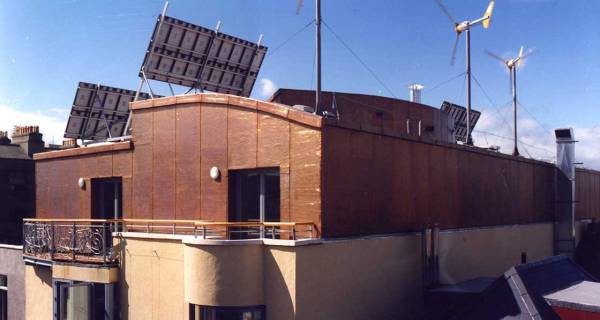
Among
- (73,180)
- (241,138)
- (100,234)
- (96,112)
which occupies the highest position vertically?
(96,112)

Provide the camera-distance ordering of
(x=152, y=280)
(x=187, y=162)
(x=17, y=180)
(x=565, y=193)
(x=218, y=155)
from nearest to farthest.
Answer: (x=218, y=155)
(x=152, y=280)
(x=187, y=162)
(x=565, y=193)
(x=17, y=180)

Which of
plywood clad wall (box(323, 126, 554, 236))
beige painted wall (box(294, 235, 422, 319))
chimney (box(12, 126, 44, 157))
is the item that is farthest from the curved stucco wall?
chimney (box(12, 126, 44, 157))

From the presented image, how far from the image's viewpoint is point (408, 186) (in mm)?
17406

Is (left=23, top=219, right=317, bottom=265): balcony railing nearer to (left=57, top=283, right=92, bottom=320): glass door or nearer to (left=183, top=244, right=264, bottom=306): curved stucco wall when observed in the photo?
(left=183, top=244, right=264, bottom=306): curved stucco wall

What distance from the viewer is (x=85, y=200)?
19.9 metres

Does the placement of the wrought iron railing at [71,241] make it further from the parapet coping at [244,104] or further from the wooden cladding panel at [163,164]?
the parapet coping at [244,104]

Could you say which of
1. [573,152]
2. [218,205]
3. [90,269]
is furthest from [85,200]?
[573,152]

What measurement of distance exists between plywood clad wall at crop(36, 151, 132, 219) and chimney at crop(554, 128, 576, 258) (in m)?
22.1

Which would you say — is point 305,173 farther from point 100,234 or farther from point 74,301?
point 74,301

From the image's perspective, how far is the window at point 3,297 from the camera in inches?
938

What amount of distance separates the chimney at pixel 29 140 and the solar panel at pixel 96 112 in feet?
35.8

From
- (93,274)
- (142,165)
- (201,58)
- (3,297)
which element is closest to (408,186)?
(142,165)

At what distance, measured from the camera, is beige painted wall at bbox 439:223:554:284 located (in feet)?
62.6

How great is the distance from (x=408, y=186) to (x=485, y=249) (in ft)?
20.8
